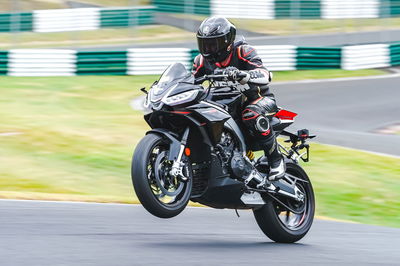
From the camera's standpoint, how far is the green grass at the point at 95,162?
1177 cm

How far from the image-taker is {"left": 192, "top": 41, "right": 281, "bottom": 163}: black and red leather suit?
750 centimetres

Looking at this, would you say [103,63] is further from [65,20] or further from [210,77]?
[210,77]

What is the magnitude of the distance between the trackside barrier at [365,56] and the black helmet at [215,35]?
19251mm

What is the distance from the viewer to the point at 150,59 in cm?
2428

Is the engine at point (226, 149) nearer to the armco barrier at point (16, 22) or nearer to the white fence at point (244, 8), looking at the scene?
the armco barrier at point (16, 22)

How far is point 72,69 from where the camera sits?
78.3ft

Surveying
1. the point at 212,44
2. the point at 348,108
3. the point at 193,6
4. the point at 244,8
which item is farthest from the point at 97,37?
the point at 212,44

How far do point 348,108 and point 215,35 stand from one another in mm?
14165

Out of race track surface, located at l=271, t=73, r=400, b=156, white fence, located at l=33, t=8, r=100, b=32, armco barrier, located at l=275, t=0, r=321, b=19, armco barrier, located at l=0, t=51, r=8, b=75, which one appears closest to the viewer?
race track surface, located at l=271, t=73, r=400, b=156

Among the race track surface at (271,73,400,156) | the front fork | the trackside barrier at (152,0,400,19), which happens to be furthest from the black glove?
the trackside barrier at (152,0,400,19)

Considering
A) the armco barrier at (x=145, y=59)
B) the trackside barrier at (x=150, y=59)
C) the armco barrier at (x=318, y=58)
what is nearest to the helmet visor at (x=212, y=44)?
the armco barrier at (x=145, y=59)

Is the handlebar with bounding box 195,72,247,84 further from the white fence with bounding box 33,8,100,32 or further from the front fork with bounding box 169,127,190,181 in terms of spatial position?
the white fence with bounding box 33,8,100,32

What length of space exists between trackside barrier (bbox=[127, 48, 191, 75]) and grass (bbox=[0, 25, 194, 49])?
213 inches

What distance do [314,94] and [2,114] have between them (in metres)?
8.71
